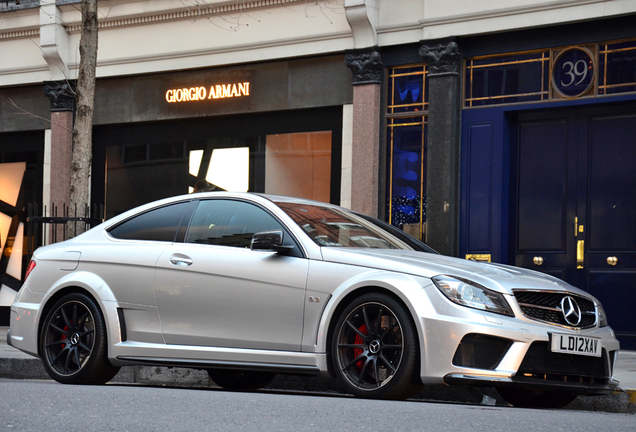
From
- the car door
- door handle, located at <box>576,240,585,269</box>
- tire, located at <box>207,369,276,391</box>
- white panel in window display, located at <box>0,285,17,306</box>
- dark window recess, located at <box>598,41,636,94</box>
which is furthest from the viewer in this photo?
white panel in window display, located at <box>0,285,17,306</box>

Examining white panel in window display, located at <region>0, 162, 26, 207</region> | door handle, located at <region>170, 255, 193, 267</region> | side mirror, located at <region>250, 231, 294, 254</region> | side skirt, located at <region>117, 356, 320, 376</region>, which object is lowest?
side skirt, located at <region>117, 356, 320, 376</region>

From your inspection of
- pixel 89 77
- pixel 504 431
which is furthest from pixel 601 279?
pixel 504 431

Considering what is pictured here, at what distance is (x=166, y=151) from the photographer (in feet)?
51.9

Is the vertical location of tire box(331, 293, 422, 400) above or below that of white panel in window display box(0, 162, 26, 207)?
below

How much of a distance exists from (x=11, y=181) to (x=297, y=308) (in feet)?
40.4

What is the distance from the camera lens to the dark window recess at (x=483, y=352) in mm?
5730

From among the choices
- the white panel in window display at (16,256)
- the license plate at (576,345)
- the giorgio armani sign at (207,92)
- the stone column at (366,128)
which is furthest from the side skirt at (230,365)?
the white panel in window display at (16,256)

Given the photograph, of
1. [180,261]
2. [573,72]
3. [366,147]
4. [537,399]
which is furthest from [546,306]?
[366,147]

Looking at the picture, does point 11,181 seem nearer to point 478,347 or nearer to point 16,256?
point 16,256

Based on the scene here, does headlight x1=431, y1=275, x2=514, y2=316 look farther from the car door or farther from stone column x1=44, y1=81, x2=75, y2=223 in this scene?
stone column x1=44, y1=81, x2=75, y2=223

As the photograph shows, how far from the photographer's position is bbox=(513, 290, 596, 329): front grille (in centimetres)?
594

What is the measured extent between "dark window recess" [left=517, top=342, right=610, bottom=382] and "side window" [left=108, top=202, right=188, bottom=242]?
290 cm

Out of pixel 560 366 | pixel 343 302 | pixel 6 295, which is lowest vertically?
pixel 6 295

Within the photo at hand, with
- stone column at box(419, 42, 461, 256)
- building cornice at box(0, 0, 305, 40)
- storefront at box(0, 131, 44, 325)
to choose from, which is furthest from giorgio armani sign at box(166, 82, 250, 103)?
stone column at box(419, 42, 461, 256)
